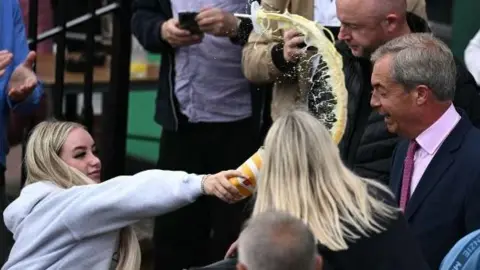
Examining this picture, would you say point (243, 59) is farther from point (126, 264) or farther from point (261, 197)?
point (261, 197)

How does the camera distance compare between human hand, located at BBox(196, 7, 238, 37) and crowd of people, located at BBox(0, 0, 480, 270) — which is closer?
crowd of people, located at BBox(0, 0, 480, 270)

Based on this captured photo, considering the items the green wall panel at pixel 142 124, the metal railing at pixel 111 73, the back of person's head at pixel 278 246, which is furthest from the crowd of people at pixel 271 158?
the green wall panel at pixel 142 124

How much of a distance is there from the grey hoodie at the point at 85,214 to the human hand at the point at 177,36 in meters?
1.36

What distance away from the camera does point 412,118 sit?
480cm

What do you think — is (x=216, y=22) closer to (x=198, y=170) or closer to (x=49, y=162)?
(x=198, y=170)

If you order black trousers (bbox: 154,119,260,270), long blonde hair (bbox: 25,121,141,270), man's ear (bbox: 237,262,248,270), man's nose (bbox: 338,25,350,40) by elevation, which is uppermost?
man's nose (bbox: 338,25,350,40)

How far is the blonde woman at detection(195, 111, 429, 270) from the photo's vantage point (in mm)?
3912

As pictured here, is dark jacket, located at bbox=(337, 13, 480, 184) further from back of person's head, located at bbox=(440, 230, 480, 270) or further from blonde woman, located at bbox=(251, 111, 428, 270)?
blonde woman, located at bbox=(251, 111, 428, 270)

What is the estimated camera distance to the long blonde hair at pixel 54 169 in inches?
201

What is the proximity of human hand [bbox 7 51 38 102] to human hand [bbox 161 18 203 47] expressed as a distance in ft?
2.31

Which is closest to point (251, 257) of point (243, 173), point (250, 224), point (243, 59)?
point (250, 224)

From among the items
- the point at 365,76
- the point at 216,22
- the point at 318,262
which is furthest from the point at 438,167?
the point at 216,22

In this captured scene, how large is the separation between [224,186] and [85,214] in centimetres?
63

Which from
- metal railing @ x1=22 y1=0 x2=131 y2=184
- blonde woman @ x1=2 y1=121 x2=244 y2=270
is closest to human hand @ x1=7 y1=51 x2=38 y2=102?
blonde woman @ x1=2 y1=121 x2=244 y2=270
